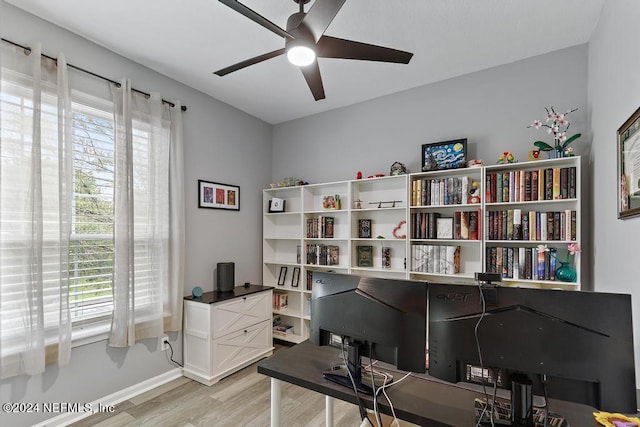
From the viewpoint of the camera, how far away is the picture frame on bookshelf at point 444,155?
110 inches

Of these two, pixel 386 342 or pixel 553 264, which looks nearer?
pixel 386 342

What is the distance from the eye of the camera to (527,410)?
0.99 metres

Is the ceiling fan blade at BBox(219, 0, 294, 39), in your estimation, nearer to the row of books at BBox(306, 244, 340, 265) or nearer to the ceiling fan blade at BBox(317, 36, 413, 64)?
the ceiling fan blade at BBox(317, 36, 413, 64)

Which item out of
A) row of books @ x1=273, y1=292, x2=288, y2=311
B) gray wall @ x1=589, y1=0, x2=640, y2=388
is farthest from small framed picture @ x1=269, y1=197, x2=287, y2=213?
gray wall @ x1=589, y1=0, x2=640, y2=388

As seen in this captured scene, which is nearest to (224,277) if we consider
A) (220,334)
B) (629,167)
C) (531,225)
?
(220,334)

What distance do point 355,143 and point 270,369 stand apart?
9.04 feet

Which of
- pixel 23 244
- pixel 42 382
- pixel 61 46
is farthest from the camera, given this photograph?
pixel 61 46

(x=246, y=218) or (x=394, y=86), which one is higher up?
(x=394, y=86)

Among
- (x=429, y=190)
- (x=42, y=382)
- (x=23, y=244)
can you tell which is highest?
(x=429, y=190)

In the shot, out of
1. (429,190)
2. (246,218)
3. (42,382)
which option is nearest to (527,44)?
(429,190)

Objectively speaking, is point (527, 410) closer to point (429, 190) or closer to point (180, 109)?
point (429, 190)

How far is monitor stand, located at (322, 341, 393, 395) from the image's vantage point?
4.11 feet

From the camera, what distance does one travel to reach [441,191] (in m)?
2.84

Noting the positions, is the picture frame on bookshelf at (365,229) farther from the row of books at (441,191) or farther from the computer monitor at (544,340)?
the computer monitor at (544,340)
